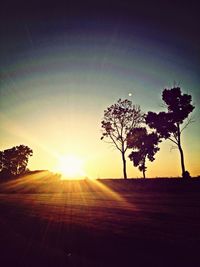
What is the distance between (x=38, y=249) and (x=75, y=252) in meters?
1.04

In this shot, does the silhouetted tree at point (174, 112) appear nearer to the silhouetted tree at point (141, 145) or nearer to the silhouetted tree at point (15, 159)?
the silhouetted tree at point (141, 145)

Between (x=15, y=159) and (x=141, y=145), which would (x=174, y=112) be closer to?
(x=141, y=145)

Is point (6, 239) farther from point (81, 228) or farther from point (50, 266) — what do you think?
point (50, 266)

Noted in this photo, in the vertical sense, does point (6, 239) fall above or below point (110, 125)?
below

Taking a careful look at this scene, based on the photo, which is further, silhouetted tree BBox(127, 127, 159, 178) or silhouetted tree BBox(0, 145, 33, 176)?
silhouetted tree BBox(0, 145, 33, 176)

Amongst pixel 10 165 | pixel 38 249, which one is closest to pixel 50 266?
pixel 38 249

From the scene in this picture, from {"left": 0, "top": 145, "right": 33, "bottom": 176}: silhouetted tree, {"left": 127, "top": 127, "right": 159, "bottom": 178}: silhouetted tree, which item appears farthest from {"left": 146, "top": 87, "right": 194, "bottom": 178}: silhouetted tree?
{"left": 0, "top": 145, "right": 33, "bottom": 176}: silhouetted tree

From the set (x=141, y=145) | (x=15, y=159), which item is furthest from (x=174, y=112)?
(x=15, y=159)

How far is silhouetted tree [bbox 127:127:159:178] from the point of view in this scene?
45531 millimetres

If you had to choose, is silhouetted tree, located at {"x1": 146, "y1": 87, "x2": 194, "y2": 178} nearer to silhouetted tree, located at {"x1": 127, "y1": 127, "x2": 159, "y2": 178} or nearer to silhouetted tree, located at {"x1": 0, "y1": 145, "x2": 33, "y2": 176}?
silhouetted tree, located at {"x1": 127, "y1": 127, "x2": 159, "y2": 178}

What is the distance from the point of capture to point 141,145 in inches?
2060

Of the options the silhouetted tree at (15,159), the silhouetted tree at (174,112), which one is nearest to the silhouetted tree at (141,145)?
the silhouetted tree at (174,112)

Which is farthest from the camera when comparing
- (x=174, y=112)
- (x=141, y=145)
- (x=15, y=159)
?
(x=15, y=159)

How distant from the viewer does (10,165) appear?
9638 cm
